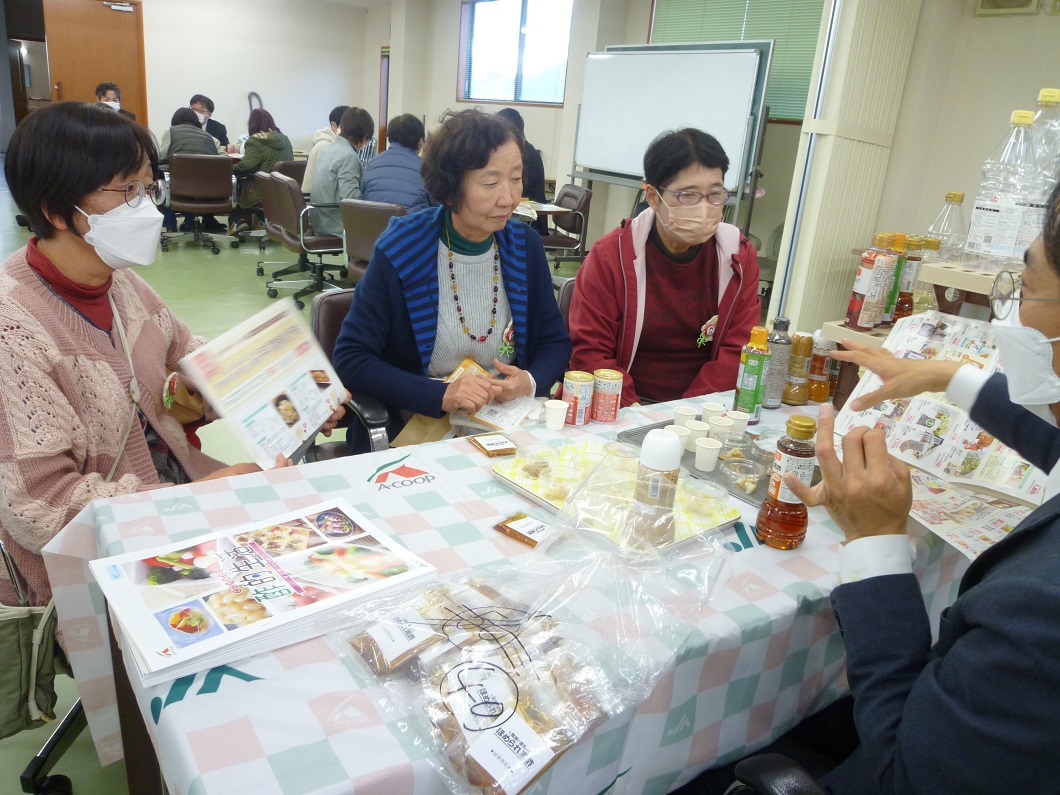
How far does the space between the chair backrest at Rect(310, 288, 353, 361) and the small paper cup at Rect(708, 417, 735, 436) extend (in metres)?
1.06

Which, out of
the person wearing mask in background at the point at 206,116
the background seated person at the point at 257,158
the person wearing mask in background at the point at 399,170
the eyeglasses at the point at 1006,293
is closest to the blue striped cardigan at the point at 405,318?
the eyeglasses at the point at 1006,293

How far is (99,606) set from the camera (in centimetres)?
118

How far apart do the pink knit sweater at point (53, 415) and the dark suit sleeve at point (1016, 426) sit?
5.05ft

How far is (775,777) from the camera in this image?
825 mm

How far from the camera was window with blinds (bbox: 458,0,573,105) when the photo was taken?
8.20m

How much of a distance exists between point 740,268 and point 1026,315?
1203 mm

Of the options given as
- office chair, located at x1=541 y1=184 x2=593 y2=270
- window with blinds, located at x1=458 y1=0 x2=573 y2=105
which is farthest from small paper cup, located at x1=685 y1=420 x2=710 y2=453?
window with blinds, located at x1=458 y1=0 x2=573 y2=105

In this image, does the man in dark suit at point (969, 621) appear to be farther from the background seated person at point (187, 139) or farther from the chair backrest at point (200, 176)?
the background seated person at point (187, 139)

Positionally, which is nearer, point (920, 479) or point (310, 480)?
point (310, 480)

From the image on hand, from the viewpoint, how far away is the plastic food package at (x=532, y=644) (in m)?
0.75

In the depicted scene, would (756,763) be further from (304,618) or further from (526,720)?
(304,618)

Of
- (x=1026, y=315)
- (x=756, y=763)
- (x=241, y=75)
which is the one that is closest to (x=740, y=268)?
(x=1026, y=315)

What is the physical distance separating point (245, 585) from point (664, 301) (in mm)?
1590

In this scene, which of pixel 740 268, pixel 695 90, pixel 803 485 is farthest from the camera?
pixel 695 90
